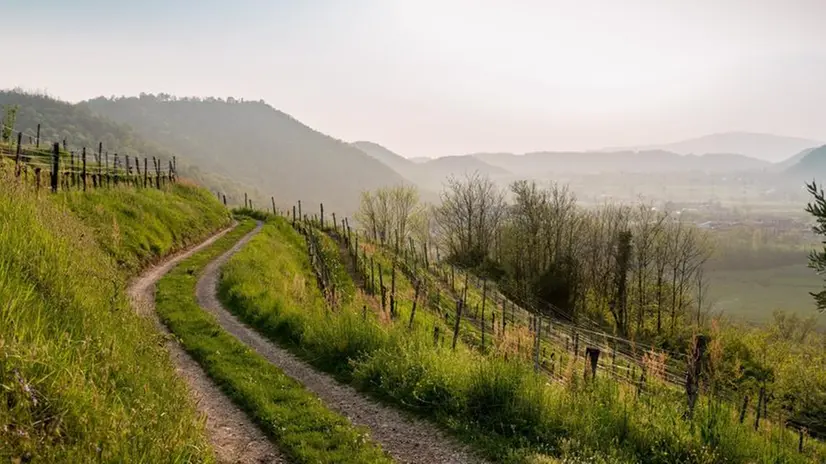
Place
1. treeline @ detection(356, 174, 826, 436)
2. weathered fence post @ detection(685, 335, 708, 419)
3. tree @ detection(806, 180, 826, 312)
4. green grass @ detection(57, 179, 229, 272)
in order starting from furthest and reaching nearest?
treeline @ detection(356, 174, 826, 436) < green grass @ detection(57, 179, 229, 272) < tree @ detection(806, 180, 826, 312) < weathered fence post @ detection(685, 335, 708, 419)

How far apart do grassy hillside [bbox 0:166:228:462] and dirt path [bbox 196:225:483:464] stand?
346 cm

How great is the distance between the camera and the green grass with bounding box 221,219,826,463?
877cm

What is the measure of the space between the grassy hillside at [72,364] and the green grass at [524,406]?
4711 mm

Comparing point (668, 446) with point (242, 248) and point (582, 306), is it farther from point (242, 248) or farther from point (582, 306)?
point (582, 306)

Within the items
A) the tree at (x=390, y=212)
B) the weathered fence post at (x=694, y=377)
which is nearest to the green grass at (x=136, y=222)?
the weathered fence post at (x=694, y=377)

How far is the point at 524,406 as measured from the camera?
379 inches

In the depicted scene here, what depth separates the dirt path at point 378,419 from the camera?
8.71 meters

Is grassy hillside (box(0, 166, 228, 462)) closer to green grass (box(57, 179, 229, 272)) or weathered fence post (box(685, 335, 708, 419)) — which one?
weathered fence post (box(685, 335, 708, 419))

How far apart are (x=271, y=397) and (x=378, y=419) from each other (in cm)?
253

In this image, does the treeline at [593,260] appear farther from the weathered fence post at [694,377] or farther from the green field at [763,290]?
the green field at [763,290]

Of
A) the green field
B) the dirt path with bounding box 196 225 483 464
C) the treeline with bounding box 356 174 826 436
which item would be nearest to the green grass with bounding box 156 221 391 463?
the dirt path with bounding box 196 225 483 464

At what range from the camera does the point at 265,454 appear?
8367 mm

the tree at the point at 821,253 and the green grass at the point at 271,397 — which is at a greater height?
the tree at the point at 821,253

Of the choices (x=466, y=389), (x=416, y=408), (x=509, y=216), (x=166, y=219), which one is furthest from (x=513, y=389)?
(x=509, y=216)
